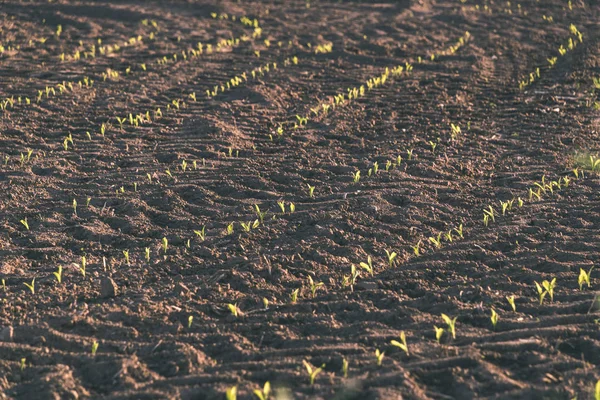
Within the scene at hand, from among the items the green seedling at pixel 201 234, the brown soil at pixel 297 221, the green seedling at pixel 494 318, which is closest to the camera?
the brown soil at pixel 297 221

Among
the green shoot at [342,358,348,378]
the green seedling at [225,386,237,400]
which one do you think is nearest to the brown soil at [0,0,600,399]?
the green shoot at [342,358,348,378]

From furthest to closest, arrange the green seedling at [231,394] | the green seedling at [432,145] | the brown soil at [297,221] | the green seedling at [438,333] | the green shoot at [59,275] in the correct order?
the green seedling at [432,145]
the green shoot at [59,275]
the green seedling at [438,333]
the brown soil at [297,221]
the green seedling at [231,394]

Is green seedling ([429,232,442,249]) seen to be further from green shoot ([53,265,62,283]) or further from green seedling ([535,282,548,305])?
green shoot ([53,265,62,283])

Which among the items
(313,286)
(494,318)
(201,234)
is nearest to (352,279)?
(313,286)

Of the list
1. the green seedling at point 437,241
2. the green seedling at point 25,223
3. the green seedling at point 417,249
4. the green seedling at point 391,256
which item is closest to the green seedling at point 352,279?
the green seedling at point 391,256

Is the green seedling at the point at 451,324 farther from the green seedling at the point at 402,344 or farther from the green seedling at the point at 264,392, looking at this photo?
the green seedling at the point at 264,392

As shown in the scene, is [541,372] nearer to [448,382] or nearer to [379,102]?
[448,382]

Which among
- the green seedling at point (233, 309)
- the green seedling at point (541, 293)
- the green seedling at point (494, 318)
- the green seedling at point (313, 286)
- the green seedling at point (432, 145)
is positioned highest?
the green seedling at point (432, 145)

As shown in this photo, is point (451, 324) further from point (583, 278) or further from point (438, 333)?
point (583, 278)
